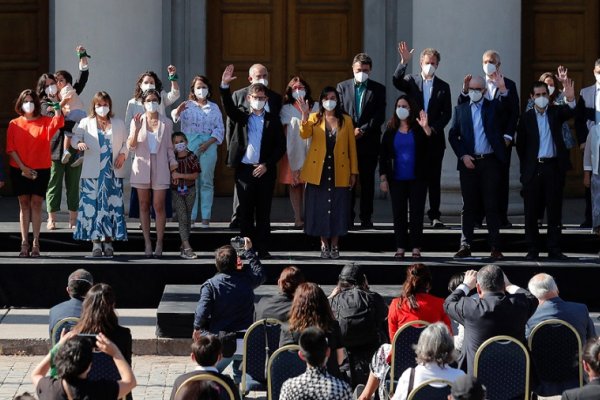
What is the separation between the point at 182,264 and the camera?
598 inches

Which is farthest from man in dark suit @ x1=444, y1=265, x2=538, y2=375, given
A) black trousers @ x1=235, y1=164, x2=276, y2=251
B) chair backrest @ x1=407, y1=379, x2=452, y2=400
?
black trousers @ x1=235, y1=164, x2=276, y2=251

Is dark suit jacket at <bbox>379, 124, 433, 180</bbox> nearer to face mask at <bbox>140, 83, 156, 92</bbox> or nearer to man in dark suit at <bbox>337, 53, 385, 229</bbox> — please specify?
man in dark suit at <bbox>337, 53, 385, 229</bbox>

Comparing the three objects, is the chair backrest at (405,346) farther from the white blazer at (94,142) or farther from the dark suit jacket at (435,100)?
the dark suit jacket at (435,100)

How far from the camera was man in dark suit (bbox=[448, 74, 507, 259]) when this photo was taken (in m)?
15.2

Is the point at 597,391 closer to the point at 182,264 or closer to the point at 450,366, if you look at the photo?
the point at 450,366

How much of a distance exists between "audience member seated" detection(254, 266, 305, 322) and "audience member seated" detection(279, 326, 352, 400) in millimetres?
2114

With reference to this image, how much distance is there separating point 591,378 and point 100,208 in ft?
26.2

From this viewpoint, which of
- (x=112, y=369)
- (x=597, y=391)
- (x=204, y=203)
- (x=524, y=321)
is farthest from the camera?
(x=204, y=203)

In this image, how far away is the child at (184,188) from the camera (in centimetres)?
1547

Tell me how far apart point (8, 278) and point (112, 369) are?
5.85 meters

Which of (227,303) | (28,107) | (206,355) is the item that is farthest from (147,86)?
(206,355)

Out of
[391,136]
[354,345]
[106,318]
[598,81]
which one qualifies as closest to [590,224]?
[598,81]

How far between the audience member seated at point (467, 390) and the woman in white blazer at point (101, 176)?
8.01 meters

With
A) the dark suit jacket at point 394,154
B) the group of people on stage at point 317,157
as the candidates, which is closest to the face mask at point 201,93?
the group of people on stage at point 317,157
